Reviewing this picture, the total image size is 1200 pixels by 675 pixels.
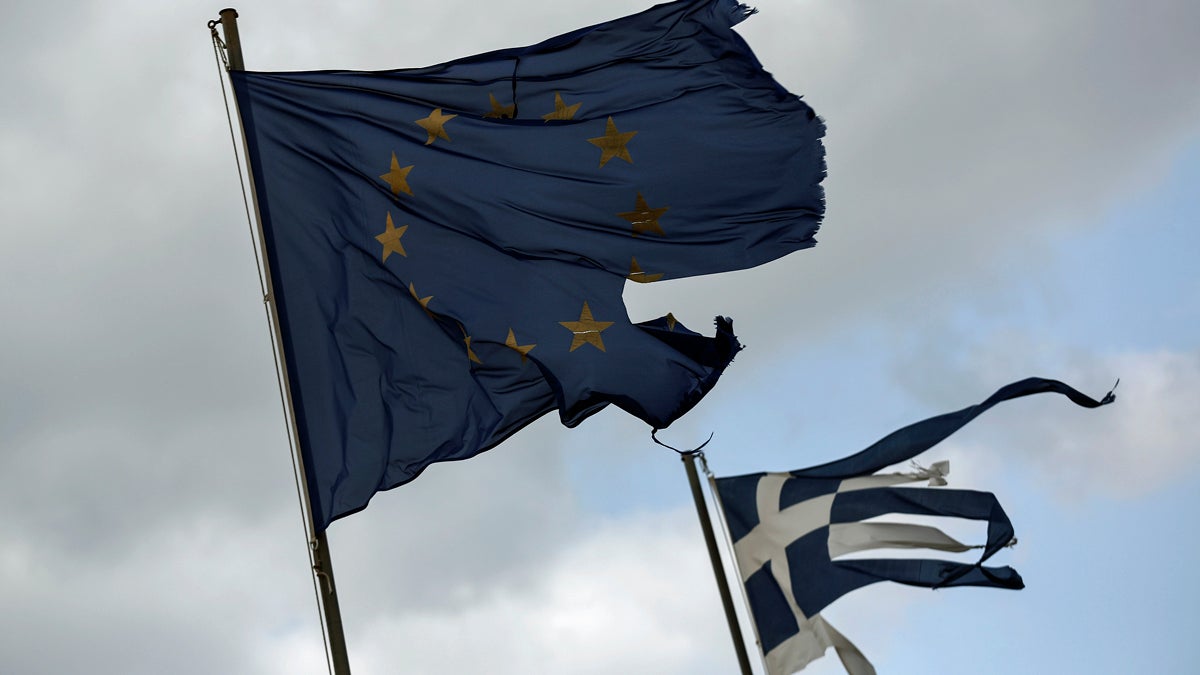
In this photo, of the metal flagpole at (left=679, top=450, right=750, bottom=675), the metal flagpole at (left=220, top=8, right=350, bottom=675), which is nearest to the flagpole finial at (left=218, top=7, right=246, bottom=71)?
the metal flagpole at (left=220, top=8, right=350, bottom=675)

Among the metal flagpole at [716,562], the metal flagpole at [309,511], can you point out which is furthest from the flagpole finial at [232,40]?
the metal flagpole at [716,562]

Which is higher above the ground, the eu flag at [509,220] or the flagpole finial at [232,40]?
the flagpole finial at [232,40]

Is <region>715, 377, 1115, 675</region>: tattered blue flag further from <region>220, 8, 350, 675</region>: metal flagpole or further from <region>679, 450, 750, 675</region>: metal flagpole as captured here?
<region>220, 8, 350, 675</region>: metal flagpole

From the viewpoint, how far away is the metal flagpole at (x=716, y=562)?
1861cm

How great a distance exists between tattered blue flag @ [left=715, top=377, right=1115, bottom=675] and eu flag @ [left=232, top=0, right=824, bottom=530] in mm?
5496

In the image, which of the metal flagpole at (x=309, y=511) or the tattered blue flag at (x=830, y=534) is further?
the tattered blue flag at (x=830, y=534)

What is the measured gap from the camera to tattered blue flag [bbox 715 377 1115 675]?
19.1 meters

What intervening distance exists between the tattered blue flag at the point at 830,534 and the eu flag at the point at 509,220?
5496 mm

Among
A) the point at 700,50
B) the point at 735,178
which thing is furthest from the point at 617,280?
the point at 700,50

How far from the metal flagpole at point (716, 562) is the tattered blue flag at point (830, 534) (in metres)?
0.53

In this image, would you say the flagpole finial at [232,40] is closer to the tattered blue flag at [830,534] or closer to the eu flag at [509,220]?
the eu flag at [509,220]

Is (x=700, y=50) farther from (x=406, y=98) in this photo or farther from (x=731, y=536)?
(x=731, y=536)

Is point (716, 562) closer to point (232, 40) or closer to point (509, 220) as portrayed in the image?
point (509, 220)

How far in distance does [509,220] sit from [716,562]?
6.38 meters
